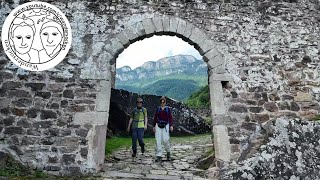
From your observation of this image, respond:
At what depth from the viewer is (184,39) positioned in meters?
6.16

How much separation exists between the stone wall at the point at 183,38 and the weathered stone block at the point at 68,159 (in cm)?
2

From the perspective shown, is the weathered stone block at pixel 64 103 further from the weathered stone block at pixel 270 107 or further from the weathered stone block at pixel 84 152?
the weathered stone block at pixel 270 107

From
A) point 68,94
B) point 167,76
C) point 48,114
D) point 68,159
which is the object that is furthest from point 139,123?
point 167,76

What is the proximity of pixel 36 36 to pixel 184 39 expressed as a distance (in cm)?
301

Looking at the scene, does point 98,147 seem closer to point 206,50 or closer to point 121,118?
point 206,50

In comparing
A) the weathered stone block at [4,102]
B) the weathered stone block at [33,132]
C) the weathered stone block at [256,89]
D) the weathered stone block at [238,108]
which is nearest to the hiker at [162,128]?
the weathered stone block at [238,108]

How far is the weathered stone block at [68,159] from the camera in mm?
5285

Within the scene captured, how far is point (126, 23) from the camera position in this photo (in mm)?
6023

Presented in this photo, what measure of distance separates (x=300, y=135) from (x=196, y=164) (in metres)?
4.17

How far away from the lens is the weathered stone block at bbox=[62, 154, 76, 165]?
17.3ft

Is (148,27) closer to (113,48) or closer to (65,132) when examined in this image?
(113,48)

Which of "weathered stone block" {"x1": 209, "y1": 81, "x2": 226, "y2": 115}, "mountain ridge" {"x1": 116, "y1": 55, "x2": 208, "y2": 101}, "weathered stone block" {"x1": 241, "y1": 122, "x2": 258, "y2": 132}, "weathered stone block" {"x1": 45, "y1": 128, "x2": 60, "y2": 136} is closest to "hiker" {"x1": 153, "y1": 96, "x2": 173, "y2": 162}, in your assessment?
"weathered stone block" {"x1": 209, "y1": 81, "x2": 226, "y2": 115}

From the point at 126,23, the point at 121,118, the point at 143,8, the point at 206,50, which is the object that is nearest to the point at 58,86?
the point at 126,23

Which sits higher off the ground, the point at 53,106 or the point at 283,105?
the point at 283,105
